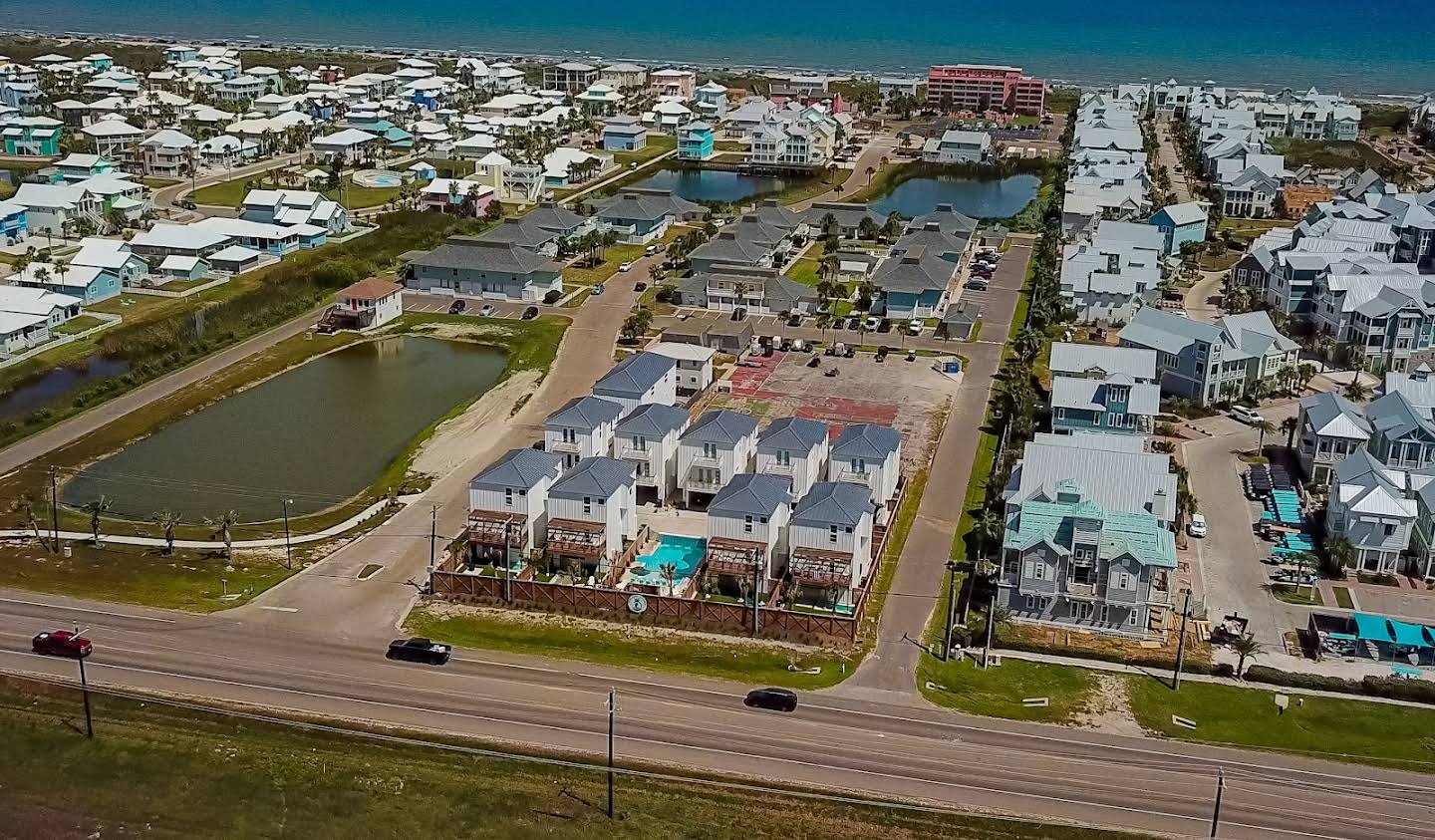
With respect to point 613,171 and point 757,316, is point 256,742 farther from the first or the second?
point 613,171

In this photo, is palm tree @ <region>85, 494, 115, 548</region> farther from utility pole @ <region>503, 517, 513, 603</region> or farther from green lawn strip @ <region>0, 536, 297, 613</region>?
utility pole @ <region>503, 517, 513, 603</region>

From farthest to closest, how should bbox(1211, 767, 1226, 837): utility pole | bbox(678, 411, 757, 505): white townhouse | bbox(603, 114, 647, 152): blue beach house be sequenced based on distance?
bbox(603, 114, 647, 152): blue beach house → bbox(678, 411, 757, 505): white townhouse → bbox(1211, 767, 1226, 837): utility pole

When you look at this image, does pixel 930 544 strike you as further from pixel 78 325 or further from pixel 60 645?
pixel 78 325

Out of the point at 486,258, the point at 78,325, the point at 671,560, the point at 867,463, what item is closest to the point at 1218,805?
the point at 867,463

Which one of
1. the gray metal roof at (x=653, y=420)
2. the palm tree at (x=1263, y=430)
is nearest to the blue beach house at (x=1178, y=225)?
the palm tree at (x=1263, y=430)

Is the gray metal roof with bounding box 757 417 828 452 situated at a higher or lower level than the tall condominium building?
lower

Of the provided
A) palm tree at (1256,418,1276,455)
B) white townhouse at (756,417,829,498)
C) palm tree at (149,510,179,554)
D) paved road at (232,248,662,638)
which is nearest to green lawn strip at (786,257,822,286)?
paved road at (232,248,662,638)
